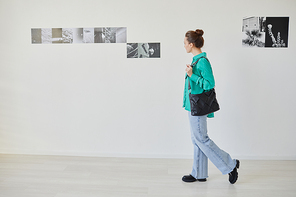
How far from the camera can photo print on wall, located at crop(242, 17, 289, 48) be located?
119 inches

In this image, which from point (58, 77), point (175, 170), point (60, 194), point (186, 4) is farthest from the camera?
point (58, 77)

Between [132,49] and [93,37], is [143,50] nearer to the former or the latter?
[132,49]

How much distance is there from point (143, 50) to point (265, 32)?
4.65 feet

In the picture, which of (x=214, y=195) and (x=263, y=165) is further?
(x=263, y=165)

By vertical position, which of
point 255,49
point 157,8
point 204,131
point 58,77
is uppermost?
point 157,8

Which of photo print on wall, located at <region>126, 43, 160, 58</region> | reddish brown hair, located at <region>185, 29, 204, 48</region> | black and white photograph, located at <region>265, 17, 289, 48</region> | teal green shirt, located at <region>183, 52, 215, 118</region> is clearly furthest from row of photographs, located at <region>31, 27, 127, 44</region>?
black and white photograph, located at <region>265, 17, 289, 48</region>

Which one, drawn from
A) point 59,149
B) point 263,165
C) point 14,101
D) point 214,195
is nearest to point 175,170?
point 214,195

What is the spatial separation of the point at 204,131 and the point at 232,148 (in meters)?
0.95

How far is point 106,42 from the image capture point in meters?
3.18

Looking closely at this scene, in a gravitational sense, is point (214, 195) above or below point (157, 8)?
below

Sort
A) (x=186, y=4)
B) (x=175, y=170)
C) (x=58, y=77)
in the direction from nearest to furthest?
(x=175, y=170) → (x=186, y=4) → (x=58, y=77)

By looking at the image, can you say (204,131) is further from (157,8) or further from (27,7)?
(27,7)

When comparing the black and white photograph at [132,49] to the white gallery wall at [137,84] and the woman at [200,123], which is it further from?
the woman at [200,123]

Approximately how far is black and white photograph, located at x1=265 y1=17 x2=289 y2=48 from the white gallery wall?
2.7 inches
